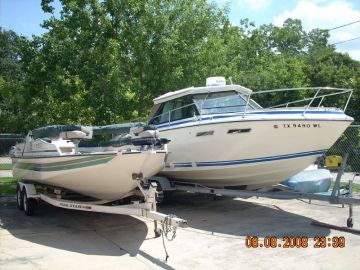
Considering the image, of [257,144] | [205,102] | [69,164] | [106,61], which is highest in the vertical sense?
[106,61]

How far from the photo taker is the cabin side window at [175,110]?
1019cm

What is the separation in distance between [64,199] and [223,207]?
147 inches

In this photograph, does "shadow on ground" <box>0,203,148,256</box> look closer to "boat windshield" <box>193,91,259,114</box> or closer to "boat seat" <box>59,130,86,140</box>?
"boat seat" <box>59,130,86,140</box>

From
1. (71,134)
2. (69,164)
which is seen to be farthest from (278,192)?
(71,134)

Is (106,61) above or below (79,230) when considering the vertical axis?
above

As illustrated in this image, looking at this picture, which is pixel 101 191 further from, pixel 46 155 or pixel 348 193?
pixel 348 193

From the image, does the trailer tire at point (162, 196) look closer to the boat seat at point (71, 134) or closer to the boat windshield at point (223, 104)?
the boat windshield at point (223, 104)

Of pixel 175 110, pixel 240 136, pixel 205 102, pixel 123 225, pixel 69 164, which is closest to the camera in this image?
pixel 69 164

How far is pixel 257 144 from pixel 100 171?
3190 mm

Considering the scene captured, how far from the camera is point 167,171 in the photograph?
1055cm

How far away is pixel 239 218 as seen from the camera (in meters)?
8.84

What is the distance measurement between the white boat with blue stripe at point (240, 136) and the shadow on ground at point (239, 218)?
2.11ft

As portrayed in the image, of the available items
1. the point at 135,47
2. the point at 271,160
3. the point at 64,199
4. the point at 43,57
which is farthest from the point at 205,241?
the point at 43,57
